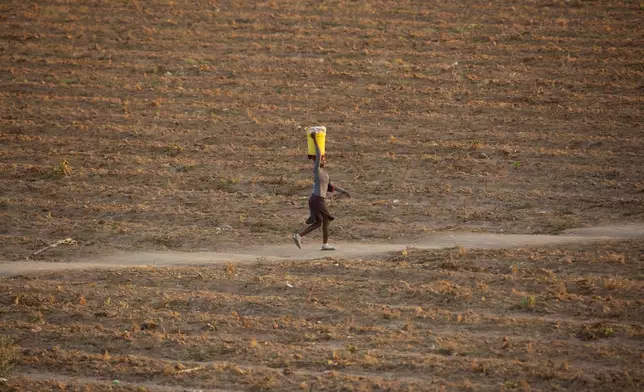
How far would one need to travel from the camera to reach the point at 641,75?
2323 cm

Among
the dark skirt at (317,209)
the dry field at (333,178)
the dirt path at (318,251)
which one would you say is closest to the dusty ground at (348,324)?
the dry field at (333,178)

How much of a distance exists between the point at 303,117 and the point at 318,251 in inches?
312

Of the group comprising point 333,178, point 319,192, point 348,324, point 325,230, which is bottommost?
point 348,324

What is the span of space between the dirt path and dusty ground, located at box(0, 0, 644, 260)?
0.53 meters

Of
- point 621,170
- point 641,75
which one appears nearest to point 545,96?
point 641,75

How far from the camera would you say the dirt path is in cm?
1425

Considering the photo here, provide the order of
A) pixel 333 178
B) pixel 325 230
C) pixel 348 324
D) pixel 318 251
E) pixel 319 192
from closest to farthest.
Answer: pixel 348 324, pixel 319 192, pixel 325 230, pixel 318 251, pixel 333 178

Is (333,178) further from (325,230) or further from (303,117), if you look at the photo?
(325,230)

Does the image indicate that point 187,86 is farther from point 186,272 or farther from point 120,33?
point 186,272

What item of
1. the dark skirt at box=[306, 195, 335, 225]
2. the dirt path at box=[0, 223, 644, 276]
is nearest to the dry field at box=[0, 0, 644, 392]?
the dirt path at box=[0, 223, 644, 276]

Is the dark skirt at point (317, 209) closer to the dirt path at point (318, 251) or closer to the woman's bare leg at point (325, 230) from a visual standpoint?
the woman's bare leg at point (325, 230)

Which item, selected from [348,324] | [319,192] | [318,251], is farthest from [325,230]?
[348,324]

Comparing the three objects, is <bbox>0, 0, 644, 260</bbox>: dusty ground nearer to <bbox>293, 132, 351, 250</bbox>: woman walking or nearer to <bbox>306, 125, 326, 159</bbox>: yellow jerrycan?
<bbox>293, 132, 351, 250</bbox>: woman walking

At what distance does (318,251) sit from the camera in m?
14.7
